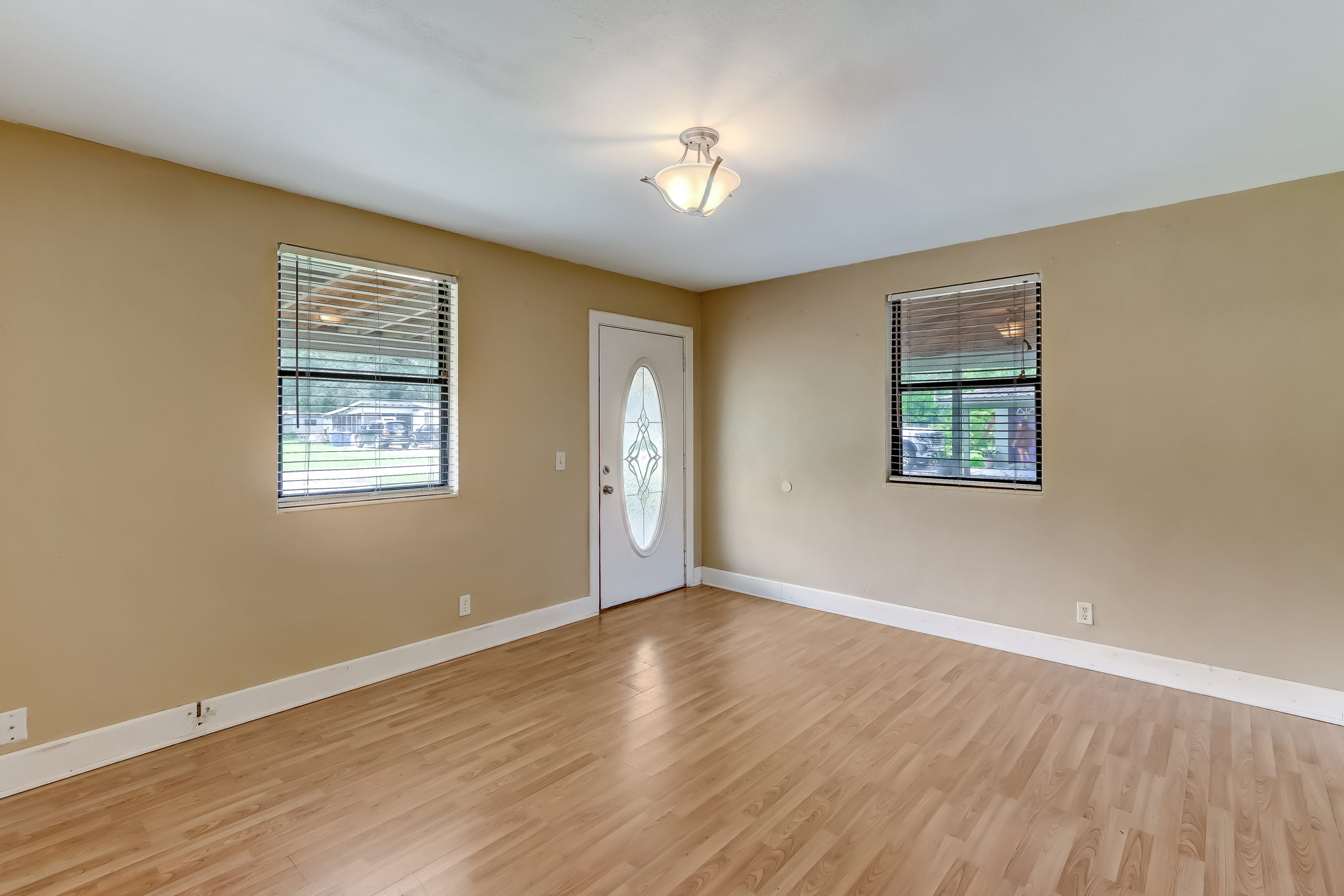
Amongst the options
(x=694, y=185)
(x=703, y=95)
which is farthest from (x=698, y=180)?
(x=703, y=95)

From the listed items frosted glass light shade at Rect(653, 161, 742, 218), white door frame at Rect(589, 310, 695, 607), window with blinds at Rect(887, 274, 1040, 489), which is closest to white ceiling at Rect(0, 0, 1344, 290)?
frosted glass light shade at Rect(653, 161, 742, 218)

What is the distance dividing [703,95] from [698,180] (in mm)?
301

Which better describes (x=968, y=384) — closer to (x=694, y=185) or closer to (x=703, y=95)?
(x=694, y=185)

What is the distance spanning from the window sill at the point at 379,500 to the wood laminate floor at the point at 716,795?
0.98 meters

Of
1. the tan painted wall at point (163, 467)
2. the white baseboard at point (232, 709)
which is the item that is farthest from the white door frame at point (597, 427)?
the tan painted wall at point (163, 467)

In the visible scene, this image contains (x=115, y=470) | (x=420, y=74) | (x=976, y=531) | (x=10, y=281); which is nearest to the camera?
(x=420, y=74)

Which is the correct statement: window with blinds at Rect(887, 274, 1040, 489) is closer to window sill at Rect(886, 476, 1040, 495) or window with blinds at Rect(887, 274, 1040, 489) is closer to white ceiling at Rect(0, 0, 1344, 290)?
window sill at Rect(886, 476, 1040, 495)

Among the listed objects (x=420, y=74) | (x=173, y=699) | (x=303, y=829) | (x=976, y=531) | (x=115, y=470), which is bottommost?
(x=303, y=829)

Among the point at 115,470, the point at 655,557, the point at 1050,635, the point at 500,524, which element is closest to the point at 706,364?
the point at 655,557

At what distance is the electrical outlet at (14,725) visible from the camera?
2.27 m

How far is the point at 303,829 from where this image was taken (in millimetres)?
2070

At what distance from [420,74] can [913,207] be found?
2448 millimetres

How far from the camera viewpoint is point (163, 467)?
2631 mm

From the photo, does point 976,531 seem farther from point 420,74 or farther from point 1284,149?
point 420,74
